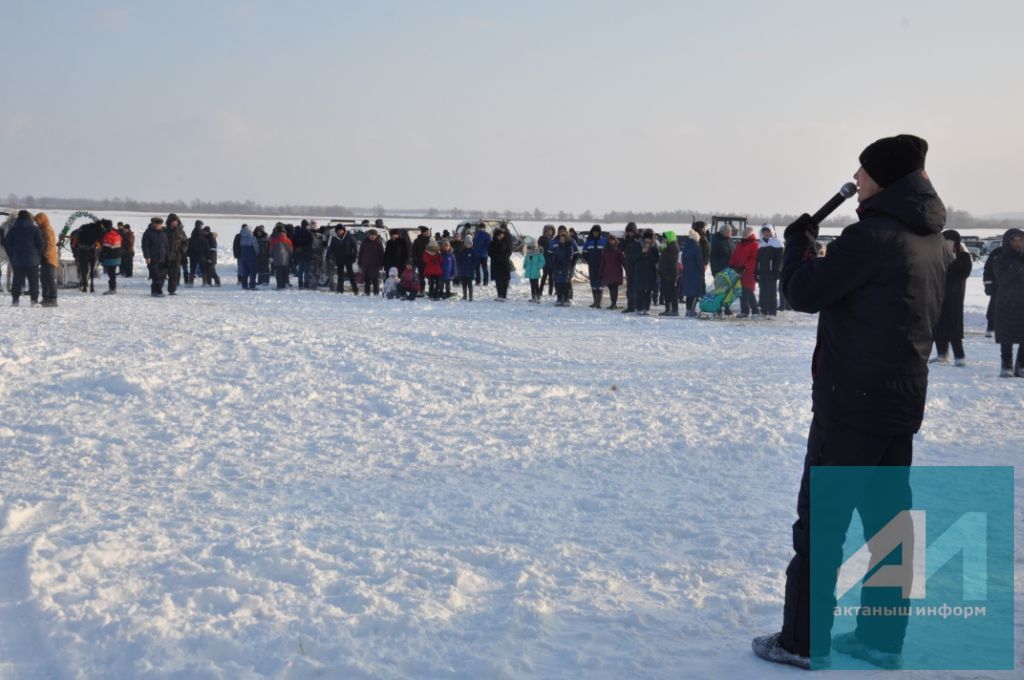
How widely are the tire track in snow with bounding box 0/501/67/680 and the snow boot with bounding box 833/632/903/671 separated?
2.89 meters

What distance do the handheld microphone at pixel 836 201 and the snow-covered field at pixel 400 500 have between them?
166 centimetres

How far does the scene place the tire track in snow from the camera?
3.74 metres

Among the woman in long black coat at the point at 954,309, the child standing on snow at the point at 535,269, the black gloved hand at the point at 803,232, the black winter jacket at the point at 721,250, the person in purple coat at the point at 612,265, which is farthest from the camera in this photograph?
the child standing on snow at the point at 535,269

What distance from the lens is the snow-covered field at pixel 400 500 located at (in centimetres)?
395

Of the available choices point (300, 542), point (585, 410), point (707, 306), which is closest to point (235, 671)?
point (300, 542)

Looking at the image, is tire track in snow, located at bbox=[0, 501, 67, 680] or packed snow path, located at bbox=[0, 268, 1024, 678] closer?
tire track in snow, located at bbox=[0, 501, 67, 680]

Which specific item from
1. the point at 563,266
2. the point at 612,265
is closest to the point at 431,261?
the point at 563,266

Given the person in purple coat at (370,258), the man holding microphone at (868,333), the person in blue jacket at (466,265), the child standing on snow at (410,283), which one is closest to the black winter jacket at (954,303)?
the man holding microphone at (868,333)

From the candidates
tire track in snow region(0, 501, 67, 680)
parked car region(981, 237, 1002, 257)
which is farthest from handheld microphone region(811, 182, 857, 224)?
parked car region(981, 237, 1002, 257)

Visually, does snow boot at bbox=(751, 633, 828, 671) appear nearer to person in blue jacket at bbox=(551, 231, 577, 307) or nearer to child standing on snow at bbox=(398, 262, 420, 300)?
person in blue jacket at bbox=(551, 231, 577, 307)

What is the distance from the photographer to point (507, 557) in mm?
4980

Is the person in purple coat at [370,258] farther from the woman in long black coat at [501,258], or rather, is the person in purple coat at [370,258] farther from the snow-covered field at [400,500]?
the snow-covered field at [400,500]

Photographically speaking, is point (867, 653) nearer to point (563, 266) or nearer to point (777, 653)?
point (777, 653)

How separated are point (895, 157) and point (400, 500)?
3.66 meters
